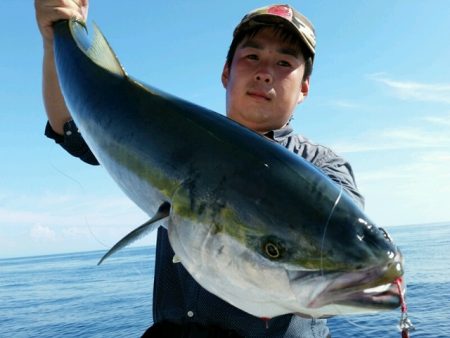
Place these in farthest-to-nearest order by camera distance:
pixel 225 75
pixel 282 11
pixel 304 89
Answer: pixel 225 75, pixel 304 89, pixel 282 11

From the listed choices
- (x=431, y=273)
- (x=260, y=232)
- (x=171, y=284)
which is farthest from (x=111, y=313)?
(x=260, y=232)

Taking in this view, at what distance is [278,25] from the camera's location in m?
3.77

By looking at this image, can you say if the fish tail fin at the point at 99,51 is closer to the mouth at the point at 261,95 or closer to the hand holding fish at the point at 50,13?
the hand holding fish at the point at 50,13

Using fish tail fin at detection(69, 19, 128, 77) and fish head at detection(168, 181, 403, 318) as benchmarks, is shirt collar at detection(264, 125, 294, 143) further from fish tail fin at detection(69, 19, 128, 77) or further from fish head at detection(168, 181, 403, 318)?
fish head at detection(168, 181, 403, 318)

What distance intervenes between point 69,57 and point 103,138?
1.03m

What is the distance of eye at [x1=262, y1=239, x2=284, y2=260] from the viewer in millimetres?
1862

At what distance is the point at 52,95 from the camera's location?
406 cm

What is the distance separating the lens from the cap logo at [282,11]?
12.2 feet

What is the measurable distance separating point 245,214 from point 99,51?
1919 mm

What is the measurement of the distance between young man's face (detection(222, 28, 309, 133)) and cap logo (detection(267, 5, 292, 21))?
5.8 inches

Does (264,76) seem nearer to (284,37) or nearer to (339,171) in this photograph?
(284,37)

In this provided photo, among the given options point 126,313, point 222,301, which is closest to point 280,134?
point 222,301

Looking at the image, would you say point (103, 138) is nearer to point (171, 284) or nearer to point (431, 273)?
point (171, 284)

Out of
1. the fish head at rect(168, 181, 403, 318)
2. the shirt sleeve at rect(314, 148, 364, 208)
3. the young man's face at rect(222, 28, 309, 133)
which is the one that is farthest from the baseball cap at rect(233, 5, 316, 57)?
the fish head at rect(168, 181, 403, 318)
